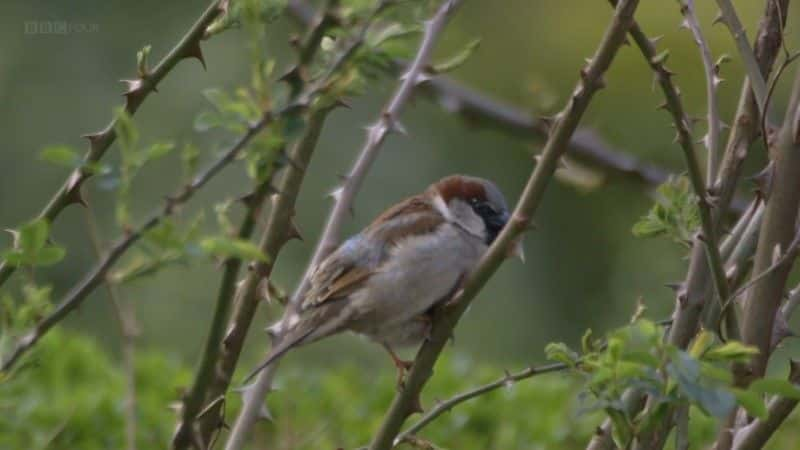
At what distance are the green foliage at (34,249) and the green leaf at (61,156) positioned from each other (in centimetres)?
10

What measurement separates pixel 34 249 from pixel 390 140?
710 centimetres

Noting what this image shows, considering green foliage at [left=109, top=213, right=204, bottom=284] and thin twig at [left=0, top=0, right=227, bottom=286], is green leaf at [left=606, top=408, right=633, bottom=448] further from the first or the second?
thin twig at [left=0, top=0, right=227, bottom=286]

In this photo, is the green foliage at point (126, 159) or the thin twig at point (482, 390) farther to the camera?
the thin twig at point (482, 390)

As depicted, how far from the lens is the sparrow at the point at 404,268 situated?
3.38 m

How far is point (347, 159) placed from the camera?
29.0 ft

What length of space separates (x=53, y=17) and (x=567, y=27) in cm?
292

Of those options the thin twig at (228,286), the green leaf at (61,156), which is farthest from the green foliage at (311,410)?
the green leaf at (61,156)

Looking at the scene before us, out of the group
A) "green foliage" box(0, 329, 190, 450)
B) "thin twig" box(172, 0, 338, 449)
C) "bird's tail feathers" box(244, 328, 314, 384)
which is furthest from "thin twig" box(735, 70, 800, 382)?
"green foliage" box(0, 329, 190, 450)

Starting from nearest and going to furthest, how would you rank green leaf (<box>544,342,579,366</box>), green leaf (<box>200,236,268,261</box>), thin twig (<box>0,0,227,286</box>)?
green leaf (<box>200,236,268,261</box>)
green leaf (<box>544,342,579,366</box>)
thin twig (<box>0,0,227,286</box>)

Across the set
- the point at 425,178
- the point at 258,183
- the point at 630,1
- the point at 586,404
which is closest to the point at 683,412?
the point at 586,404

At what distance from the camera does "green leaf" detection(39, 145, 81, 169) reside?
1.69 metres

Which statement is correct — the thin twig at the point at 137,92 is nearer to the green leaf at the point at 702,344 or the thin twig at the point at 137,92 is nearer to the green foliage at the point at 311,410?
the green leaf at the point at 702,344

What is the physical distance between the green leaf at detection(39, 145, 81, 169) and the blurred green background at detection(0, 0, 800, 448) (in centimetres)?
558

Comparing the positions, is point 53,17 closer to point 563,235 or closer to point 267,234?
point 563,235
